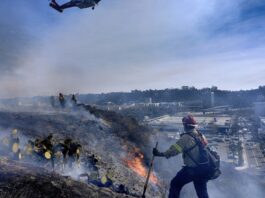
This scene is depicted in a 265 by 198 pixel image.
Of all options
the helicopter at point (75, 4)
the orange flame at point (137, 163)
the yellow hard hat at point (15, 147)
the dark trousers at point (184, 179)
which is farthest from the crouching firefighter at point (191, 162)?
the orange flame at point (137, 163)

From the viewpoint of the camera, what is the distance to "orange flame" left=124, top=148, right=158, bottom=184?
19.5 m

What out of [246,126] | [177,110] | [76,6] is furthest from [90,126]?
[177,110]

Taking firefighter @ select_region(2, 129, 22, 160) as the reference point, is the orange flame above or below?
below

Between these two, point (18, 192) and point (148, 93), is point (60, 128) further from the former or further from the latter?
point (148, 93)

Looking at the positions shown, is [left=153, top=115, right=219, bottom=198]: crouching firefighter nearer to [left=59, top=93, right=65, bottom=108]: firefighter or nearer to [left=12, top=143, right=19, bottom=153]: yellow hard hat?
[left=12, top=143, right=19, bottom=153]: yellow hard hat

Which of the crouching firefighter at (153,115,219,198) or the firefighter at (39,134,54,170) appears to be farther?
the firefighter at (39,134,54,170)

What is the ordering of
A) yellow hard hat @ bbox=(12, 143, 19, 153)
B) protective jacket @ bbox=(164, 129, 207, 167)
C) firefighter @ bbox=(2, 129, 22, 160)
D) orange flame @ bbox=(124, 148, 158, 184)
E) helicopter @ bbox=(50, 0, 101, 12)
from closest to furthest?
protective jacket @ bbox=(164, 129, 207, 167), firefighter @ bbox=(2, 129, 22, 160), yellow hard hat @ bbox=(12, 143, 19, 153), helicopter @ bbox=(50, 0, 101, 12), orange flame @ bbox=(124, 148, 158, 184)

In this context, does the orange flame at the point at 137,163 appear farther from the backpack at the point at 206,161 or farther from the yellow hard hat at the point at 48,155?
the backpack at the point at 206,161

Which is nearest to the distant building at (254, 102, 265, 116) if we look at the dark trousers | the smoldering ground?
the smoldering ground

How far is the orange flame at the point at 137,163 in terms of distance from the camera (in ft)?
64.0

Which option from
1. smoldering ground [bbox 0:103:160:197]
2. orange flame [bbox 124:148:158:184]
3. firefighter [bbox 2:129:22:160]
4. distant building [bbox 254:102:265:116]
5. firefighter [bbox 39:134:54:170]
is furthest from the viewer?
distant building [bbox 254:102:265:116]

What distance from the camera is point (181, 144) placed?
7953mm

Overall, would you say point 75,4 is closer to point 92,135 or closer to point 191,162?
point 92,135

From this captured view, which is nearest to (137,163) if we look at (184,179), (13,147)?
(13,147)
